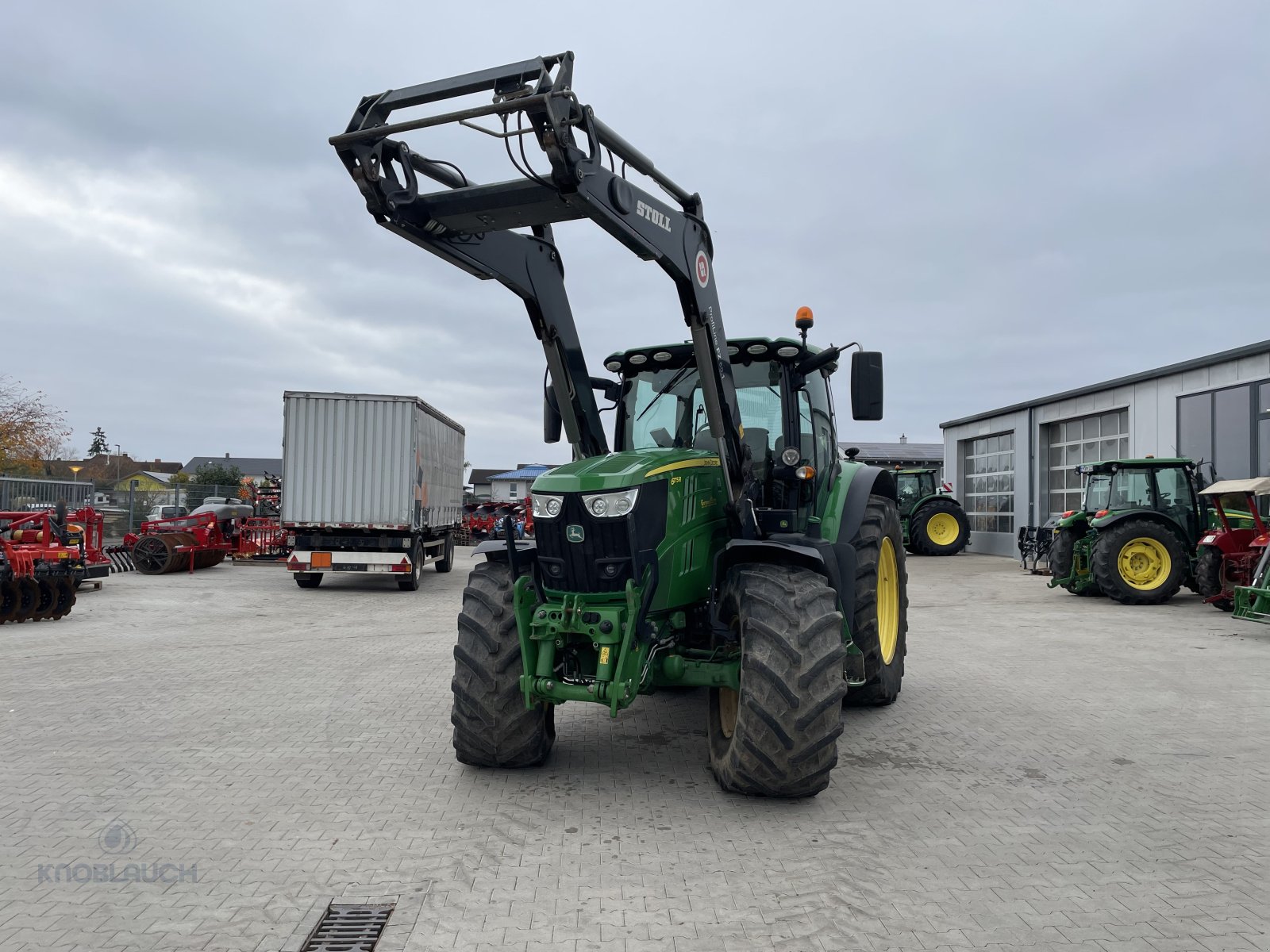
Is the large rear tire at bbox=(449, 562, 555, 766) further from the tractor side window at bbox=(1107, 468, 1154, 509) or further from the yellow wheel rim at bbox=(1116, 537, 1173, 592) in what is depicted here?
the tractor side window at bbox=(1107, 468, 1154, 509)

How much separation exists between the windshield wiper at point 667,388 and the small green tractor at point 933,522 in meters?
20.1

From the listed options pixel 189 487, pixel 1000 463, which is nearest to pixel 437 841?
pixel 1000 463

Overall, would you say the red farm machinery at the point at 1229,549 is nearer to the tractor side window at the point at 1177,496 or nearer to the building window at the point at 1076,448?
the tractor side window at the point at 1177,496

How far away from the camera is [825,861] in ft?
12.6

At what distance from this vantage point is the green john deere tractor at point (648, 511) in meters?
4.24

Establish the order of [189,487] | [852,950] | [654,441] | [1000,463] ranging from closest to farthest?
[852,950]
[654,441]
[1000,463]
[189,487]

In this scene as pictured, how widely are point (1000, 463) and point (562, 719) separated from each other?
23123 mm

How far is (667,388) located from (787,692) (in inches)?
97.5

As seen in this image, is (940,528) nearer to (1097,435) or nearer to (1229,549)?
(1097,435)

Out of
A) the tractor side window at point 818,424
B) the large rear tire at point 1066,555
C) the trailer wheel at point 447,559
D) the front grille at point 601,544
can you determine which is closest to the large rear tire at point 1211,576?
the large rear tire at point 1066,555

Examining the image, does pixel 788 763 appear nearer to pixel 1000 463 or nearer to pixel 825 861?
pixel 825 861

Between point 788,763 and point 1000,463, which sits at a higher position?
point 1000,463

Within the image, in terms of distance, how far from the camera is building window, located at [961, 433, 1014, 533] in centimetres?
2573

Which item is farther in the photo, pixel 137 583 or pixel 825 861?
pixel 137 583
